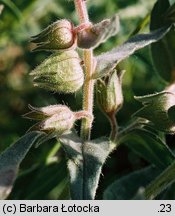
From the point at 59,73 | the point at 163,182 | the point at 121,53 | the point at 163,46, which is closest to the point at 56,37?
the point at 59,73

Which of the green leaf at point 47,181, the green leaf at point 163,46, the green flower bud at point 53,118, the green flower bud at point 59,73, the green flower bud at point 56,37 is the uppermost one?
the green flower bud at point 56,37

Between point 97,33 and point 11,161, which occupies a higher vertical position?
point 97,33

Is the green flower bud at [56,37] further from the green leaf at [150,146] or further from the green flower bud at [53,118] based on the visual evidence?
the green leaf at [150,146]

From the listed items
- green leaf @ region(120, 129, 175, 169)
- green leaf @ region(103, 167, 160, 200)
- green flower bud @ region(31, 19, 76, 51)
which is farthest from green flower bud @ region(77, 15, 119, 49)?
green leaf @ region(103, 167, 160, 200)

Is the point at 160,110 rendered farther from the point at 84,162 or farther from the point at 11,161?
the point at 11,161

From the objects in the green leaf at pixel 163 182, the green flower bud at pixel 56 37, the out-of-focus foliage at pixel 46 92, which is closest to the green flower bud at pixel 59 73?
the green flower bud at pixel 56 37

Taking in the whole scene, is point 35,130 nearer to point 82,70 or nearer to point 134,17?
point 82,70
